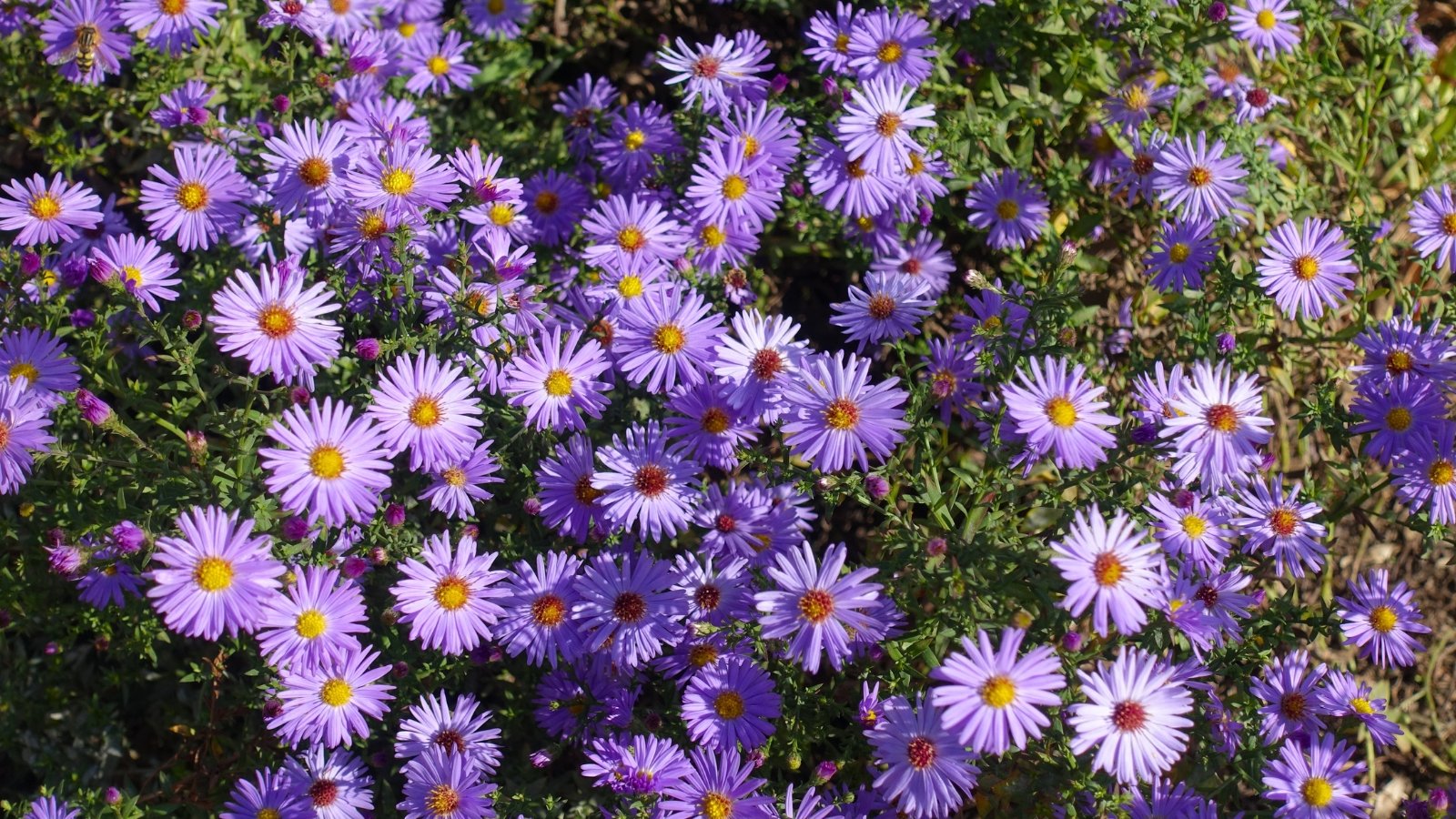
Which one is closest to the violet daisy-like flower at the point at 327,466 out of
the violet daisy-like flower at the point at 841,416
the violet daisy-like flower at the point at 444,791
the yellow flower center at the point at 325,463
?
the yellow flower center at the point at 325,463

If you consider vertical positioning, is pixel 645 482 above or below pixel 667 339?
below

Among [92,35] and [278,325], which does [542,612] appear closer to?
[278,325]

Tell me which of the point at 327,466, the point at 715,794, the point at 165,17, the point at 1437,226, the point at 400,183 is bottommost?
the point at 715,794

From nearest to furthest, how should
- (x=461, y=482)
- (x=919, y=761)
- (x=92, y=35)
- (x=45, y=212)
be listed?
(x=919, y=761), (x=461, y=482), (x=45, y=212), (x=92, y=35)

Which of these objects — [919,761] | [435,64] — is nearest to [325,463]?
[919,761]

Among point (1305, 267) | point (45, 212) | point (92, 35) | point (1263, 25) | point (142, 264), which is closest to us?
point (142, 264)

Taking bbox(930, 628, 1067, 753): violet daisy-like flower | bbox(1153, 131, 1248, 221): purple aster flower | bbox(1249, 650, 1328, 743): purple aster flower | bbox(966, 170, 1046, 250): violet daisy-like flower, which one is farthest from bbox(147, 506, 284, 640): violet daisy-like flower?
bbox(1153, 131, 1248, 221): purple aster flower

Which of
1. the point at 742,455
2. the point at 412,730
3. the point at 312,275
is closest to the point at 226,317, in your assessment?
the point at 312,275

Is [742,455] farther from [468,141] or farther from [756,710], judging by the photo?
[468,141]
